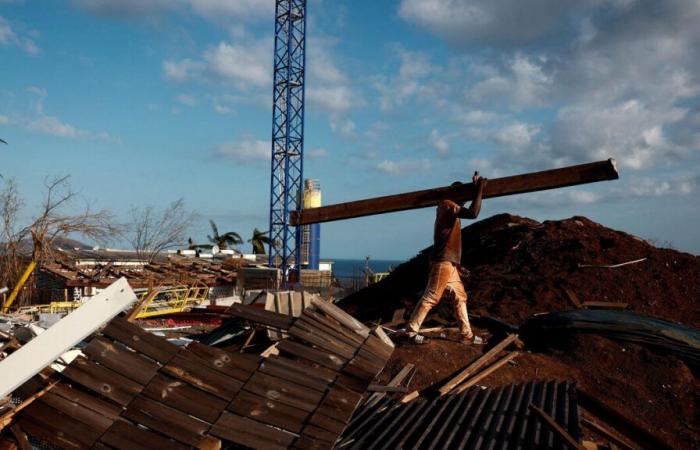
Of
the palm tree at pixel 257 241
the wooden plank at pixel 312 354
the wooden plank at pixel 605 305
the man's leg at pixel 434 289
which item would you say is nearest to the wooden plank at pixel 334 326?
the wooden plank at pixel 312 354

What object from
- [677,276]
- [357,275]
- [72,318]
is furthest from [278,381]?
[357,275]

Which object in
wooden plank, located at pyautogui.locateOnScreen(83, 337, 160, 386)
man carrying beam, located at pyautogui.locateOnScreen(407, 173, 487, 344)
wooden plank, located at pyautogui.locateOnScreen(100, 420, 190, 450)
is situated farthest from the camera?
man carrying beam, located at pyautogui.locateOnScreen(407, 173, 487, 344)

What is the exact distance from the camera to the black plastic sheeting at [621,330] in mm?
8234

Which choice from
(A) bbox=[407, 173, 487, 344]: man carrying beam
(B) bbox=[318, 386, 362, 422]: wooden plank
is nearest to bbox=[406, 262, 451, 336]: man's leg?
(A) bbox=[407, 173, 487, 344]: man carrying beam

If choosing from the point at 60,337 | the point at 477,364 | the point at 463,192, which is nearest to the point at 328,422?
the point at 60,337

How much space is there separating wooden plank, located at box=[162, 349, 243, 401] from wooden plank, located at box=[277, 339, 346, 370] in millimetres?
635

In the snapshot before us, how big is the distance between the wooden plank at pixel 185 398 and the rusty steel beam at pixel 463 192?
3778 millimetres

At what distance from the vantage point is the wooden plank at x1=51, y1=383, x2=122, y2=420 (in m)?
4.84

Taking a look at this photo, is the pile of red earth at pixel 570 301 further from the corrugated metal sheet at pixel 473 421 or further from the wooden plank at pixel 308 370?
the wooden plank at pixel 308 370

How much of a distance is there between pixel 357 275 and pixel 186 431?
2474cm

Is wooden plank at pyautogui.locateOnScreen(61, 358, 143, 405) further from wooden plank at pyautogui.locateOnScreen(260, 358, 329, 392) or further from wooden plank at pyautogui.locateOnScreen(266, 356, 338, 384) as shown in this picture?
wooden plank at pyautogui.locateOnScreen(266, 356, 338, 384)

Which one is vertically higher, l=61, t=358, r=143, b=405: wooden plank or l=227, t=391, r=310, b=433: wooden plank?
l=61, t=358, r=143, b=405: wooden plank

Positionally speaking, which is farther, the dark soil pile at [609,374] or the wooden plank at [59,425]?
the dark soil pile at [609,374]

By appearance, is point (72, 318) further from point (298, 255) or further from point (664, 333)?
point (298, 255)
